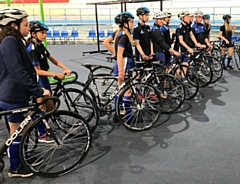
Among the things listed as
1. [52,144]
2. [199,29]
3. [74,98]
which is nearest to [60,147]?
[52,144]

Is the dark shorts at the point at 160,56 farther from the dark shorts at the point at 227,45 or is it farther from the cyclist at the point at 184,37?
the dark shorts at the point at 227,45

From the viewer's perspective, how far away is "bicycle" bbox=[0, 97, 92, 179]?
228 centimetres

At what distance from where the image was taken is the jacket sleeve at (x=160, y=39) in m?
4.25

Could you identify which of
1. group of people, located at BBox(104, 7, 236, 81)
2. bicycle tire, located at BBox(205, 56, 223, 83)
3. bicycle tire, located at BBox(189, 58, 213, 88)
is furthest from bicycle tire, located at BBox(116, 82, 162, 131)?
bicycle tire, located at BBox(205, 56, 223, 83)

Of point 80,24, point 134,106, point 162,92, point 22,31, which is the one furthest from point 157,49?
point 80,24

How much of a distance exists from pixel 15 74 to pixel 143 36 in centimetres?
257

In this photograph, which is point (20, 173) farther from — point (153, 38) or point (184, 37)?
point (184, 37)

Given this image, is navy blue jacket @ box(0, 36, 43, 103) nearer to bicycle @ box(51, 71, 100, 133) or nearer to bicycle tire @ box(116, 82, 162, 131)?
bicycle @ box(51, 71, 100, 133)

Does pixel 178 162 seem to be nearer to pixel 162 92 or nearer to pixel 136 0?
pixel 162 92

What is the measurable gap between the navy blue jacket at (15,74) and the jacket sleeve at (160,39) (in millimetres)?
2432

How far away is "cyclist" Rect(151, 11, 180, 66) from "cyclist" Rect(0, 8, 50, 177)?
8.02 feet

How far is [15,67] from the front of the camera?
6.68 feet

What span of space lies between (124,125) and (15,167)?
1328mm

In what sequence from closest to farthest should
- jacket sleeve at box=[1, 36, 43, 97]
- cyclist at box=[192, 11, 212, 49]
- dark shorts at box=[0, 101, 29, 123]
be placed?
1. jacket sleeve at box=[1, 36, 43, 97]
2. dark shorts at box=[0, 101, 29, 123]
3. cyclist at box=[192, 11, 212, 49]
